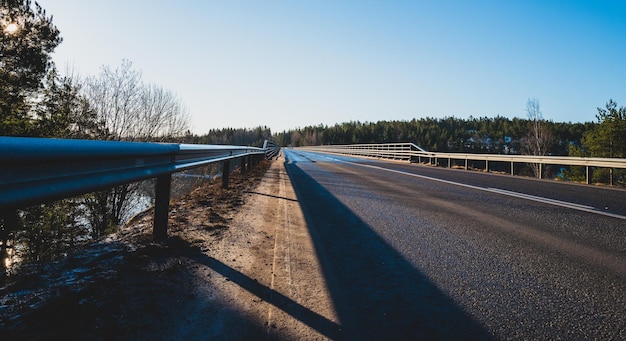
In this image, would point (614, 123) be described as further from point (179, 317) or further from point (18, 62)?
point (18, 62)

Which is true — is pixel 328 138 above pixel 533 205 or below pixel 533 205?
above

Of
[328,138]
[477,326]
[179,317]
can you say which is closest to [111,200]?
[179,317]

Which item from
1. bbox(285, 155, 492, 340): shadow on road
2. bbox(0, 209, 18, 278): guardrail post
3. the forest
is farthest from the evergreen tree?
the forest

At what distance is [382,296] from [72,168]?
2222 millimetres

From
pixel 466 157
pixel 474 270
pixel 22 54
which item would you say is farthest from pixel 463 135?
pixel 474 270

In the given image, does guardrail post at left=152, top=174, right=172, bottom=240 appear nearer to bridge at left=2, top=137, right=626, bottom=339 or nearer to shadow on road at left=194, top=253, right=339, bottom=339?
bridge at left=2, top=137, right=626, bottom=339

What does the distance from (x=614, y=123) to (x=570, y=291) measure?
118ft

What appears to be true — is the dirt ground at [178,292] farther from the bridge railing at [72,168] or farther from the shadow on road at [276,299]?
the bridge railing at [72,168]

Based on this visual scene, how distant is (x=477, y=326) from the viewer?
1879 mm

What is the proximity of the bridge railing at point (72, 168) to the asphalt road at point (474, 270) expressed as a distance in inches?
70.9

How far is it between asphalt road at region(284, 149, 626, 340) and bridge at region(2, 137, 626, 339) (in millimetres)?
10

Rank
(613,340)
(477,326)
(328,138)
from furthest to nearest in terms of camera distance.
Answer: (328,138)
(477,326)
(613,340)

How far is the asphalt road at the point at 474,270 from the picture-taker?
190cm

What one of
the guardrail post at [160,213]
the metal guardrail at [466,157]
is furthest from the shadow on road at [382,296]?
the metal guardrail at [466,157]
